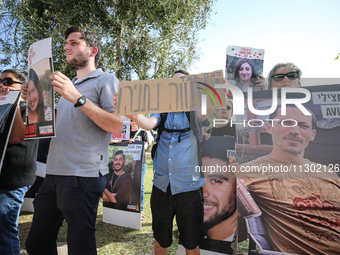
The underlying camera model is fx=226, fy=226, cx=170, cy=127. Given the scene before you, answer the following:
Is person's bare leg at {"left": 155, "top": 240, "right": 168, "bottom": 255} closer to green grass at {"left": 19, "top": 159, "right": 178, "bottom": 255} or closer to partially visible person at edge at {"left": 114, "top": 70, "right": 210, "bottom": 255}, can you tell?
partially visible person at edge at {"left": 114, "top": 70, "right": 210, "bottom": 255}

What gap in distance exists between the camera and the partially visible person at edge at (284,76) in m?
1.69

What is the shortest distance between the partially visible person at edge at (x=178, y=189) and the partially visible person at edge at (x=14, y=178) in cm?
101

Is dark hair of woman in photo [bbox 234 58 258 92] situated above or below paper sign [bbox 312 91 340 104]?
above

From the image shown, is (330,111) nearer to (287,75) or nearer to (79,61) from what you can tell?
(287,75)

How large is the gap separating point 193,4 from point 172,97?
24.0ft

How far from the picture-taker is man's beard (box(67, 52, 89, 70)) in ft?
5.24

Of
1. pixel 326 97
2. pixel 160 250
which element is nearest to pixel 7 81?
pixel 160 250

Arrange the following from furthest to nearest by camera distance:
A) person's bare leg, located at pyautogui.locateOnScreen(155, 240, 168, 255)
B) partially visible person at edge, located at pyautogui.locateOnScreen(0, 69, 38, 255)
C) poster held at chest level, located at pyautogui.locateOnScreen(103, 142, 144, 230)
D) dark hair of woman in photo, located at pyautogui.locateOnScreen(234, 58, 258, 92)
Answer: poster held at chest level, located at pyautogui.locateOnScreen(103, 142, 144, 230), dark hair of woman in photo, located at pyautogui.locateOnScreen(234, 58, 258, 92), person's bare leg, located at pyautogui.locateOnScreen(155, 240, 168, 255), partially visible person at edge, located at pyautogui.locateOnScreen(0, 69, 38, 255)

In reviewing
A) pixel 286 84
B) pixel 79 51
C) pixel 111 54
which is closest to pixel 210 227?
pixel 286 84

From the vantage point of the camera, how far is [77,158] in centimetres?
140

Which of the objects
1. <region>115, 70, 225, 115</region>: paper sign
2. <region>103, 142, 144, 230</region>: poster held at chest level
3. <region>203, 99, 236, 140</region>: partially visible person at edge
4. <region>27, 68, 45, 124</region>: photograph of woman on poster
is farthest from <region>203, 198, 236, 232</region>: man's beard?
<region>27, 68, 45, 124</region>: photograph of woman on poster

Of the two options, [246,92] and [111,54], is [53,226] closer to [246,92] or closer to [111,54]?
[246,92]

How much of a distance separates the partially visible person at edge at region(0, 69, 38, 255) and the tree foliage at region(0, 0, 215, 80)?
5.51 metres

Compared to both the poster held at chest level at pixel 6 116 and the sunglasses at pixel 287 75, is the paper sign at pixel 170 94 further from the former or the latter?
the poster held at chest level at pixel 6 116
